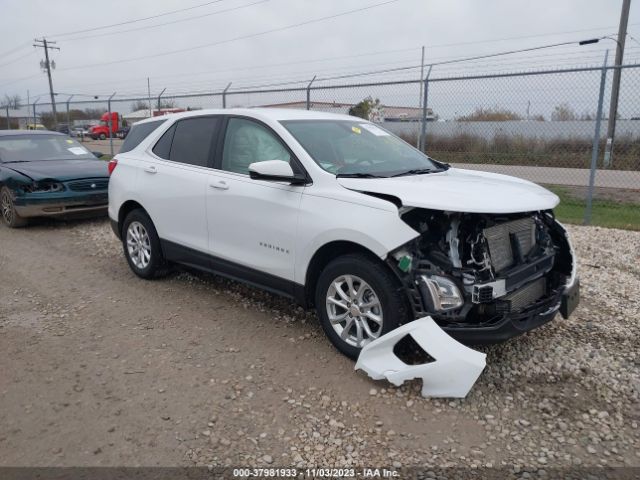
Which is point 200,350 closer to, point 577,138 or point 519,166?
point 519,166

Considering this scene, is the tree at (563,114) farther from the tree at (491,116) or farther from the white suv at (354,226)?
the white suv at (354,226)

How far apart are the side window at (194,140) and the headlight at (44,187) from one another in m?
3.91

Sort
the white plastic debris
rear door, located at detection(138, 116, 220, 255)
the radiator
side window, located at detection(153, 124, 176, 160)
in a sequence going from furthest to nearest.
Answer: side window, located at detection(153, 124, 176, 160) < rear door, located at detection(138, 116, 220, 255) < the radiator < the white plastic debris

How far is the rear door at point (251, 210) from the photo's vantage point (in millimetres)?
Result: 3949

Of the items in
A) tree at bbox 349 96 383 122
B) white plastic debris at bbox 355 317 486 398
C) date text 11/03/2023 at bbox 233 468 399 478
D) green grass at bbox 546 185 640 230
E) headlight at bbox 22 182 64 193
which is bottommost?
date text 11/03/2023 at bbox 233 468 399 478

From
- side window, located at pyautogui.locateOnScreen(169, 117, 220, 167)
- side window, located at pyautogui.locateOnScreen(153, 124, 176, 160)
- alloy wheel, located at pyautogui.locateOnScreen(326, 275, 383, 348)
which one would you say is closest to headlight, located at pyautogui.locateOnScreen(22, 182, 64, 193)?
side window, located at pyautogui.locateOnScreen(153, 124, 176, 160)

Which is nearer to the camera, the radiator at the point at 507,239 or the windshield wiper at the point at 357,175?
the radiator at the point at 507,239

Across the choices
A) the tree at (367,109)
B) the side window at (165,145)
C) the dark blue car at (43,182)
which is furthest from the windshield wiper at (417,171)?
the dark blue car at (43,182)

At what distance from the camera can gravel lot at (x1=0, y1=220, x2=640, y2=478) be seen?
9.14 feet

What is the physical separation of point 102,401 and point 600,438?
2.98 meters

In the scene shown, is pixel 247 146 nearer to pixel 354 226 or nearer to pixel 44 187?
pixel 354 226

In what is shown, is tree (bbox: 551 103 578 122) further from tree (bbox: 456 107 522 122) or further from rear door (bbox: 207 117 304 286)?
rear door (bbox: 207 117 304 286)

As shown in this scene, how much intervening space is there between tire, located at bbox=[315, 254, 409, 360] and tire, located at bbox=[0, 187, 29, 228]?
658 cm

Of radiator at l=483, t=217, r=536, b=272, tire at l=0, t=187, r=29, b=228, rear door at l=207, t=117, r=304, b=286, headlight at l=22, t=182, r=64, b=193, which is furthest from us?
tire at l=0, t=187, r=29, b=228
